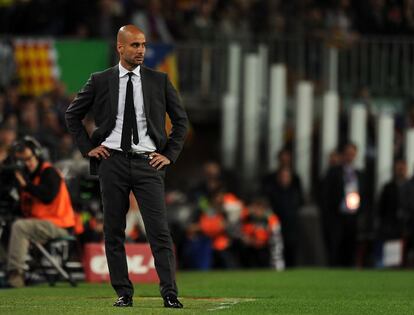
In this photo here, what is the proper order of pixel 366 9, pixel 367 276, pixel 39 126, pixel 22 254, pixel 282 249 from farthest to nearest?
pixel 366 9 < pixel 282 249 < pixel 39 126 < pixel 367 276 < pixel 22 254

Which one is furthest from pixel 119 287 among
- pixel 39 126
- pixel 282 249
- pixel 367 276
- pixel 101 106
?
pixel 282 249

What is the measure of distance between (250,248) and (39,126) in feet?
13.3

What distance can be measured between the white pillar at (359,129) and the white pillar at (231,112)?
2155 millimetres

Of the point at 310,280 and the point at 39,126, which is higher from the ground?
the point at 39,126

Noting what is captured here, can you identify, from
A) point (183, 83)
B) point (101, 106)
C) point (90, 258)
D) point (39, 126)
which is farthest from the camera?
point (183, 83)

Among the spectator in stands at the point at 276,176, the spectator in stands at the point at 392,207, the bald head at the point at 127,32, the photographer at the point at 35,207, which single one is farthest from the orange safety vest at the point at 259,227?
the bald head at the point at 127,32

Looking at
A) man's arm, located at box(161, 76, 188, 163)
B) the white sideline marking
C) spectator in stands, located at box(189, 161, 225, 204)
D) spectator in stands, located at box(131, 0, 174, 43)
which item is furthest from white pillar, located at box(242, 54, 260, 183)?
man's arm, located at box(161, 76, 188, 163)

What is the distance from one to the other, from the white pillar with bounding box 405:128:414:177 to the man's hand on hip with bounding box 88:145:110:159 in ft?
50.7

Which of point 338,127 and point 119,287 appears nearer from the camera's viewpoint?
point 119,287

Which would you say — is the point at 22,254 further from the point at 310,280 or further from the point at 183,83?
the point at 183,83

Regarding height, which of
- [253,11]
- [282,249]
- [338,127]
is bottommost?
[282,249]

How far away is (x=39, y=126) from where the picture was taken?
2491cm

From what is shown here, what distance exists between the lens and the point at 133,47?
1325cm

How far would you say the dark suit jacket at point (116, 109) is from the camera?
13391 millimetres
